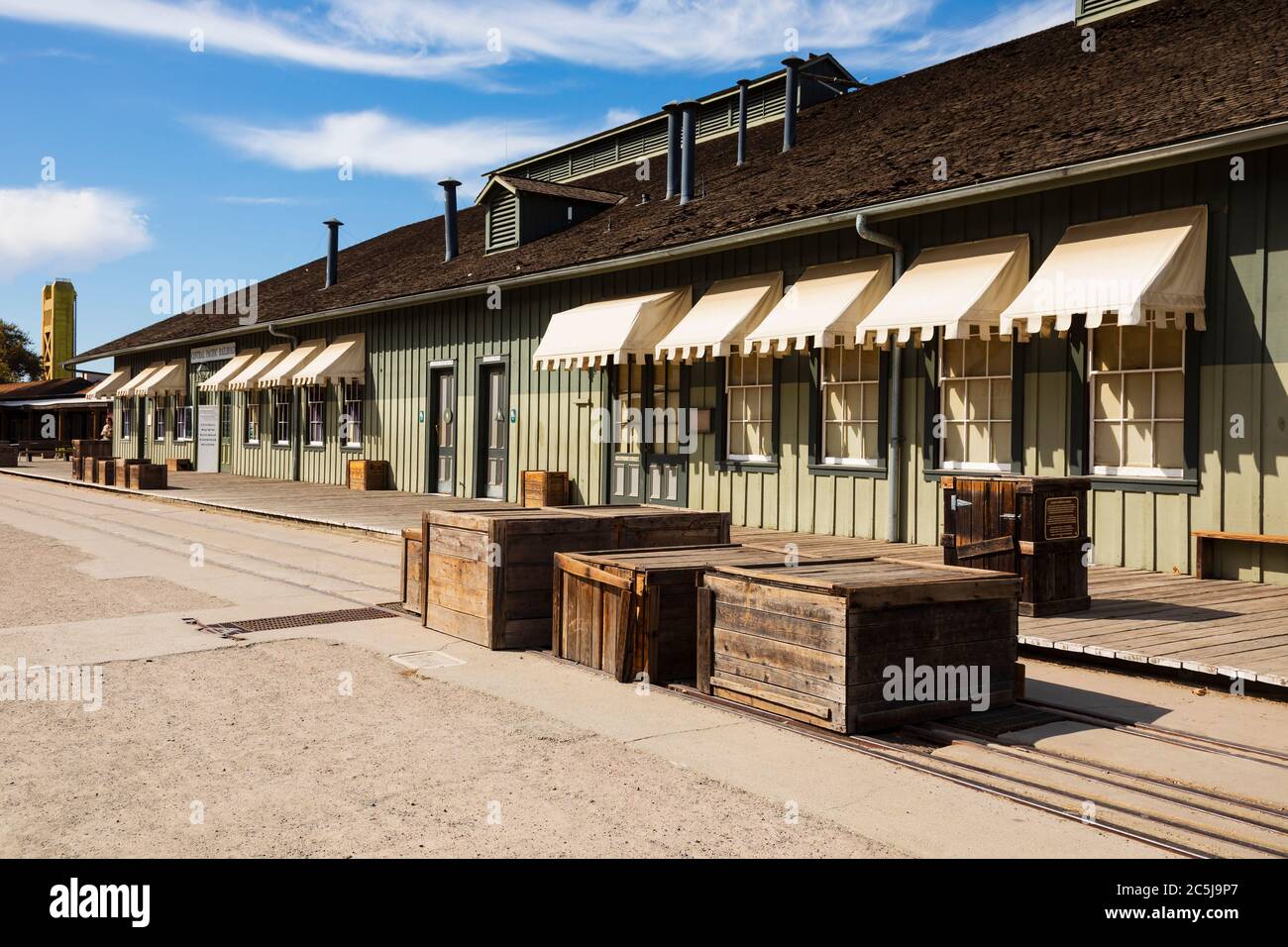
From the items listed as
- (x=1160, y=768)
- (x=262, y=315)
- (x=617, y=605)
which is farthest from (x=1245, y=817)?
(x=262, y=315)

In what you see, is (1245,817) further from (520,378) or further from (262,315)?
(262,315)

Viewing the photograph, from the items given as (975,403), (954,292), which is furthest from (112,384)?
(954,292)

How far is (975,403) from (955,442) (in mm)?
483

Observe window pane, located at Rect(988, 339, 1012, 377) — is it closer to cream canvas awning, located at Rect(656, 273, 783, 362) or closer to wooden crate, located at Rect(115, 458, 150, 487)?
cream canvas awning, located at Rect(656, 273, 783, 362)

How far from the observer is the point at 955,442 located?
11.9 m

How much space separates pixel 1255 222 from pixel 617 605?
6822 mm

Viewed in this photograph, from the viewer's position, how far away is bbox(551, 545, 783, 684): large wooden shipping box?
6.69 m

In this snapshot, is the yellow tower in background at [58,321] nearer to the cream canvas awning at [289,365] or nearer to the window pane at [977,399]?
the cream canvas awning at [289,365]

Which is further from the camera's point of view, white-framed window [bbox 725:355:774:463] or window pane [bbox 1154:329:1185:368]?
white-framed window [bbox 725:355:774:463]

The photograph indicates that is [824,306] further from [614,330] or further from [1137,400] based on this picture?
[614,330]

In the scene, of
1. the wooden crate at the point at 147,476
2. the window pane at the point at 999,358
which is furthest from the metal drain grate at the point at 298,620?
the wooden crate at the point at 147,476

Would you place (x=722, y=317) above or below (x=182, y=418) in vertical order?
above

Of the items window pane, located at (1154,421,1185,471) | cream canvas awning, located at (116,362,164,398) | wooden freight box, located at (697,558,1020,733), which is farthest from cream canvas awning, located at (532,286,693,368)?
cream canvas awning, located at (116,362,164,398)

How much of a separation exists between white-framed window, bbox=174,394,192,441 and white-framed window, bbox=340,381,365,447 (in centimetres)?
1008
